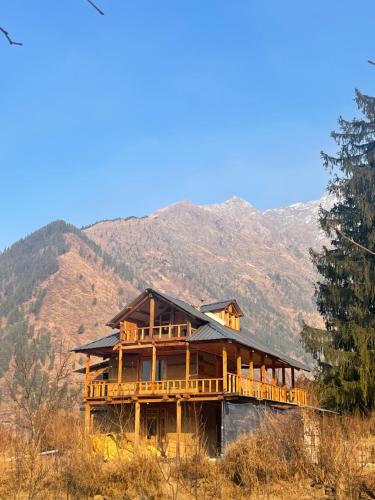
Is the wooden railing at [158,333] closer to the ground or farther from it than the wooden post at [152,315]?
closer to the ground

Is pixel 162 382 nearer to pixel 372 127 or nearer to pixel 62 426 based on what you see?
pixel 62 426

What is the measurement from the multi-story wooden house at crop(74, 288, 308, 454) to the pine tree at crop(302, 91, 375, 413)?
3217 millimetres

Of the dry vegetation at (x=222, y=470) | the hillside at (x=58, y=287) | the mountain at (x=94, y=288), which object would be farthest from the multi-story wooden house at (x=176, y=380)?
the mountain at (x=94, y=288)

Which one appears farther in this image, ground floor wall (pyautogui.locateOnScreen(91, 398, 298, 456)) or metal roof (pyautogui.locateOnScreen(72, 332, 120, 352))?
metal roof (pyautogui.locateOnScreen(72, 332, 120, 352))

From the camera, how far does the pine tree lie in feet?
103

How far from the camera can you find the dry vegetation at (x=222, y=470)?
59.6 ft

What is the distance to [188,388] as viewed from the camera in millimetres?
30453

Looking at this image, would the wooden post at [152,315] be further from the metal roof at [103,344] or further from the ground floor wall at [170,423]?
the ground floor wall at [170,423]

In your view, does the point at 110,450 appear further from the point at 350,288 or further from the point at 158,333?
the point at 350,288

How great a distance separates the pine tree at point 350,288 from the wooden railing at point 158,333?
6.99 meters

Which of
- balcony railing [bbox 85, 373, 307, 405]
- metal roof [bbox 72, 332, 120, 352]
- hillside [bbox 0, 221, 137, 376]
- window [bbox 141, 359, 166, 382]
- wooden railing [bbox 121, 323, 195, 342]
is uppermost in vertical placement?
hillside [bbox 0, 221, 137, 376]

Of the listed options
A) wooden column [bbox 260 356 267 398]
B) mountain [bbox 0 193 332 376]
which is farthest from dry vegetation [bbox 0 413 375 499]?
mountain [bbox 0 193 332 376]

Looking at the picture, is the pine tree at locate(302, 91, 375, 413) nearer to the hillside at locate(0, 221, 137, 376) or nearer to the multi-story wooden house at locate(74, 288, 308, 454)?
the multi-story wooden house at locate(74, 288, 308, 454)

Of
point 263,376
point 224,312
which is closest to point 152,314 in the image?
point 224,312
